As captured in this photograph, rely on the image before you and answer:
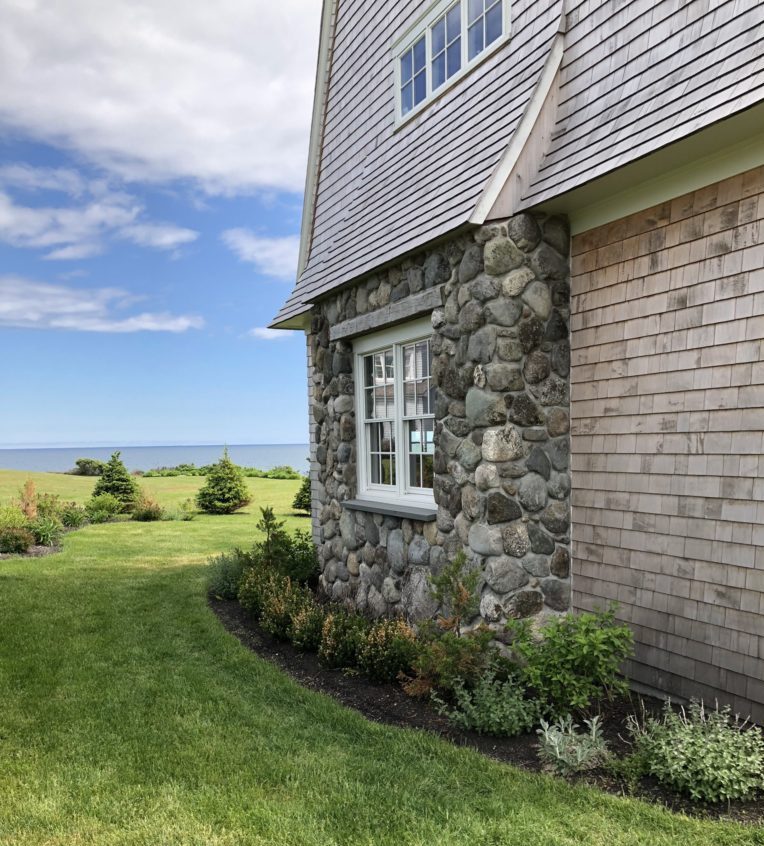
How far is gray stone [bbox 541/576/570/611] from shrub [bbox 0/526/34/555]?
34.6 feet

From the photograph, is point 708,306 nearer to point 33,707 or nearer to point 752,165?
point 752,165

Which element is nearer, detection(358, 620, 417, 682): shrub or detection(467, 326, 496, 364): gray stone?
detection(467, 326, 496, 364): gray stone

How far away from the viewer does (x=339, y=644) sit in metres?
5.68

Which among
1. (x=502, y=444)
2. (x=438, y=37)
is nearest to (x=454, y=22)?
(x=438, y=37)

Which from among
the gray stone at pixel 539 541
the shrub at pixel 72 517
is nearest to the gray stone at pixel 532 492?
the gray stone at pixel 539 541

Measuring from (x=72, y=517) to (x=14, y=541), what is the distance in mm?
3725

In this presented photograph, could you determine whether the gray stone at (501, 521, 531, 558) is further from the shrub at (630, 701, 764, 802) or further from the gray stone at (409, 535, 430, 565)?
the shrub at (630, 701, 764, 802)

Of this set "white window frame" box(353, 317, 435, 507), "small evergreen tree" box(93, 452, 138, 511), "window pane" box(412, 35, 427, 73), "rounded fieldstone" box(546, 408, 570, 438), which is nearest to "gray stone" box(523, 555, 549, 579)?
"rounded fieldstone" box(546, 408, 570, 438)

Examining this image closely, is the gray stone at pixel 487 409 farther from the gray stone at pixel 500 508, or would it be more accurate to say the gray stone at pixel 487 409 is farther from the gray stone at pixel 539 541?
the gray stone at pixel 539 541

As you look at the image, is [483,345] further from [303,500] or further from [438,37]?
[303,500]

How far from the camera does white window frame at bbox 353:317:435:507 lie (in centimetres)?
625

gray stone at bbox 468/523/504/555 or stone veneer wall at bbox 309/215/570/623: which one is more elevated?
stone veneer wall at bbox 309/215/570/623

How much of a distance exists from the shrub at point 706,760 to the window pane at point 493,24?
5383 mm

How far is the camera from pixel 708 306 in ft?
13.4
